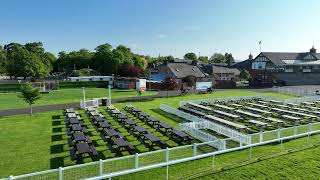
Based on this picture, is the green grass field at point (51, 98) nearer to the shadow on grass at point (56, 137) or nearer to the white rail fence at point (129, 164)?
the shadow on grass at point (56, 137)

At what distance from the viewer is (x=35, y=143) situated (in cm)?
1877

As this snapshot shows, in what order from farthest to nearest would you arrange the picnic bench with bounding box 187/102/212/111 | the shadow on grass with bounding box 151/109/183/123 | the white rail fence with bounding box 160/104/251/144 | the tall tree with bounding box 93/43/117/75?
1. the tall tree with bounding box 93/43/117/75
2. the picnic bench with bounding box 187/102/212/111
3. the shadow on grass with bounding box 151/109/183/123
4. the white rail fence with bounding box 160/104/251/144

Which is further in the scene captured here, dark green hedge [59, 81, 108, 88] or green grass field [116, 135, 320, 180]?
dark green hedge [59, 81, 108, 88]

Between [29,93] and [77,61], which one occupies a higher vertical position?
[77,61]

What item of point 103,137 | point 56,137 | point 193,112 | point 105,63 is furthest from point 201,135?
point 105,63

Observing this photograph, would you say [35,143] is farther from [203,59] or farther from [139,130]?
[203,59]

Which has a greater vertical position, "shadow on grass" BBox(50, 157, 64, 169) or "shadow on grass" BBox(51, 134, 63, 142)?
"shadow on grass" BBox(51, 134, 63, 142)

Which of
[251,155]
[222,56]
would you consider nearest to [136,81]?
[251,155]

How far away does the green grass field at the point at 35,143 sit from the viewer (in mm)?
14852

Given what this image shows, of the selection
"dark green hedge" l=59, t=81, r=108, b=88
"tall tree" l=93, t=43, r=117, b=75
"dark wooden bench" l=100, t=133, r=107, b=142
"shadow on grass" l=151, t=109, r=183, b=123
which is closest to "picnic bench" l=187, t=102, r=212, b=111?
"shadow on grass" l=151, t=109, r=183, b=123

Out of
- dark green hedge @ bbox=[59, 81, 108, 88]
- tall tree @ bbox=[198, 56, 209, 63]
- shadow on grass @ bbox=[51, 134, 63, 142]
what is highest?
tall tree @ bbox=[198, 56, 209, 63]

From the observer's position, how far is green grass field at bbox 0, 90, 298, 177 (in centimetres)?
1485

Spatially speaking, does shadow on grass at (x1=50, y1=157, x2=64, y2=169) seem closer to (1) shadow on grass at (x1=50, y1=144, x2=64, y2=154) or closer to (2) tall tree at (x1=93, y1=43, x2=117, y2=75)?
(1) shadow on grass at (x1=50, y1=144, x2=64, y2=154)

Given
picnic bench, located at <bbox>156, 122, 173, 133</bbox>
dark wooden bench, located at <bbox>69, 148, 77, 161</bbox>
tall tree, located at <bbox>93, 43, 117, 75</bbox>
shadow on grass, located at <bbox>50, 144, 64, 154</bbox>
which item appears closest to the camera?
dark wooden bench, located at <bbox>69, 148, 77, 161</bbox>
